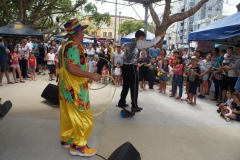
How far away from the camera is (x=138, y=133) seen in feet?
13.3

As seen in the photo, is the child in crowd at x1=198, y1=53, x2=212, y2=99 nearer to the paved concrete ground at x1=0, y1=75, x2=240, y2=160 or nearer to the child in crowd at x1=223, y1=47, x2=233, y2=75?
the child in crowd at x1=223, y1=47, x2=233, y2=75

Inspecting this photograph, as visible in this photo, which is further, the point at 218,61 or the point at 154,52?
the point at 154,52

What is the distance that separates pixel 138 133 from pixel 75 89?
5.74 ft

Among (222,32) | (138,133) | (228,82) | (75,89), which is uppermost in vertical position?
(222,32)

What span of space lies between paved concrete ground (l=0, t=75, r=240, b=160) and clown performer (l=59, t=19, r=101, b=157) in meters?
0.32

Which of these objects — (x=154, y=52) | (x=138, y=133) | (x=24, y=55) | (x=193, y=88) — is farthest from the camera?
(x=154, y=52)

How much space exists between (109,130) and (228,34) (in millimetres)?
4811

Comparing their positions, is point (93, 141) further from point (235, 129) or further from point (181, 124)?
point (235, 129)

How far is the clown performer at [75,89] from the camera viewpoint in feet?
9.16

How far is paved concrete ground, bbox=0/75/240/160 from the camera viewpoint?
3.23m

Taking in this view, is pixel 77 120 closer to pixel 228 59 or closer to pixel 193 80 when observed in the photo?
pixel 193 80

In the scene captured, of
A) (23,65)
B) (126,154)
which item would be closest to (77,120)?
(126,154)

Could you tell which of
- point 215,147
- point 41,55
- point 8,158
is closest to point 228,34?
point 215,147

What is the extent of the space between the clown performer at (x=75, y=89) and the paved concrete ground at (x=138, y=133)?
32 centimetres
